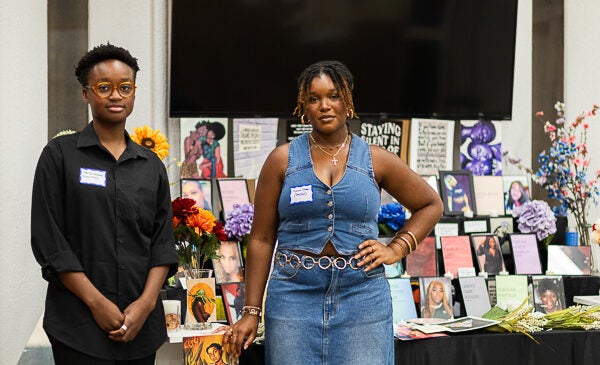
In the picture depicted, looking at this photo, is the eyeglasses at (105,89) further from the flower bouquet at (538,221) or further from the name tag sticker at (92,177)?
the flower bouquet at (538,221)

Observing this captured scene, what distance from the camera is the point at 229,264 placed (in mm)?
3807

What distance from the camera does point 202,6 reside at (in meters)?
4.70

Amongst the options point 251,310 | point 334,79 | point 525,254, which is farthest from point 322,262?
point 525,254

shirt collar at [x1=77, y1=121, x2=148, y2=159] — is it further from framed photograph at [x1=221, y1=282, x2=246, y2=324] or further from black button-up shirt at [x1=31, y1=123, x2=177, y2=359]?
framed photograph at [x1=221, y1=282, x2=246, y2=324]

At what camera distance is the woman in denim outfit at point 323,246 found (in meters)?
2.38

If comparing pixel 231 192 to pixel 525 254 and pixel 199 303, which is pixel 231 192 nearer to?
pixel 199 303

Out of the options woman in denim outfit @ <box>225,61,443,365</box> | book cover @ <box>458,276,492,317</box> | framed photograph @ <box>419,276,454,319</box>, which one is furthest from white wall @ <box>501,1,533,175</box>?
woman in denim outfit @ <box>225,61,443,365</box>

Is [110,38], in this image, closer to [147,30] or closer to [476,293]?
[147,30]

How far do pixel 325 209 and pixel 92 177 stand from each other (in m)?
0.66

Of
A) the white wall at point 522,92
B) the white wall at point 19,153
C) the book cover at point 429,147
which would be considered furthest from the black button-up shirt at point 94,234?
the white wall at point 522,92

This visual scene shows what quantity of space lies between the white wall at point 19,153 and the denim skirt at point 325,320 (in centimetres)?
231

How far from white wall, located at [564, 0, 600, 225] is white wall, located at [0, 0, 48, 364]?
335cm

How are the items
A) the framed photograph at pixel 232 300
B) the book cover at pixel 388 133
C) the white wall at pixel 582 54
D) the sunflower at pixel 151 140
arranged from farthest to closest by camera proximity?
the white wall at pixel 582 54
the book cover at pixel 388 133
the framed photograph at pixel 232 300
the sunflower at pixel 151 140

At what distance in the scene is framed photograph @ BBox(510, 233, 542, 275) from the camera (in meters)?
4.26
